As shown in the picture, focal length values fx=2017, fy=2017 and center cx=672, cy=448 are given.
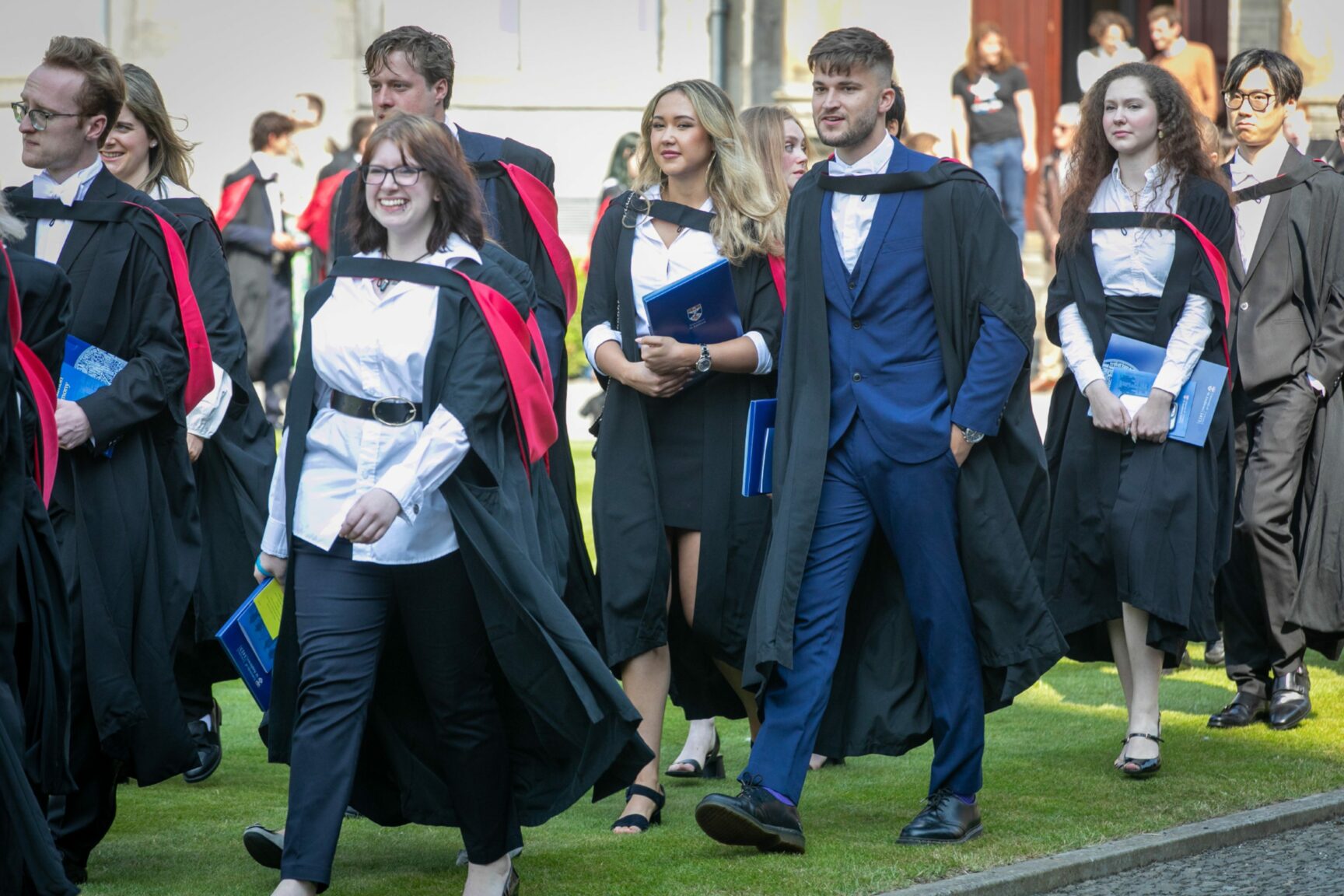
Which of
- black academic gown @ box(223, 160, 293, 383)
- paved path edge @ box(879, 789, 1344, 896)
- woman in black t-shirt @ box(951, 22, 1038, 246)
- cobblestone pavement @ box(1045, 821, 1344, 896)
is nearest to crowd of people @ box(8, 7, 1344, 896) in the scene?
paved path edge @ box(879, 789, 1344, 896)

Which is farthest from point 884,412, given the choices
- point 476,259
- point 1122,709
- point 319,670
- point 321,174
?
point 321,174

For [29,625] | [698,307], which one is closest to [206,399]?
A: [698,307]

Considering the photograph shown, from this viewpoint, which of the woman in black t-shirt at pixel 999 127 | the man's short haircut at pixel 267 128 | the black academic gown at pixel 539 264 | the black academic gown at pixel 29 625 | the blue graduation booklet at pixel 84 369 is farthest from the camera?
the woman in black t-shirt at pixel 999 127

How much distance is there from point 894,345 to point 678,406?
0.79m

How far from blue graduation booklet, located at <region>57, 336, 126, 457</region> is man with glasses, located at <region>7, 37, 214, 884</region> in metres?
0.01

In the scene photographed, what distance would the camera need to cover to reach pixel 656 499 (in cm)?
608

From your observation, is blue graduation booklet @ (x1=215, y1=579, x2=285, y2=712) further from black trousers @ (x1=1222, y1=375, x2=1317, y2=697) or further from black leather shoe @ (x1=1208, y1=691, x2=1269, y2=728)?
black trousers @ (x1=1222, y1=375, x2=1317, y2=697)

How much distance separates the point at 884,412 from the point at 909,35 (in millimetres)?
17049

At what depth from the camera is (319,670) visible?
4742mm

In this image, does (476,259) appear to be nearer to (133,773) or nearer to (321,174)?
(133,773)

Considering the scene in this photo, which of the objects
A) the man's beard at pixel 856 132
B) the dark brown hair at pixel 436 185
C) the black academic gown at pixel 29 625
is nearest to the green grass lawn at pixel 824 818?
the black academic gown at pixel 29 625

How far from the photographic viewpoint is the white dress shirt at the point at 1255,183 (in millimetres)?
7883

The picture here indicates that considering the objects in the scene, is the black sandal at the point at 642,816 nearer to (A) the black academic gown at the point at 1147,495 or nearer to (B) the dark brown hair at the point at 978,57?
(A) the black academic gown at the point at 1147,495

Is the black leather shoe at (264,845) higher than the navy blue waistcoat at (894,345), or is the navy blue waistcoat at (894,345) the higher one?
the navy blue waistcoat at (894,345)
